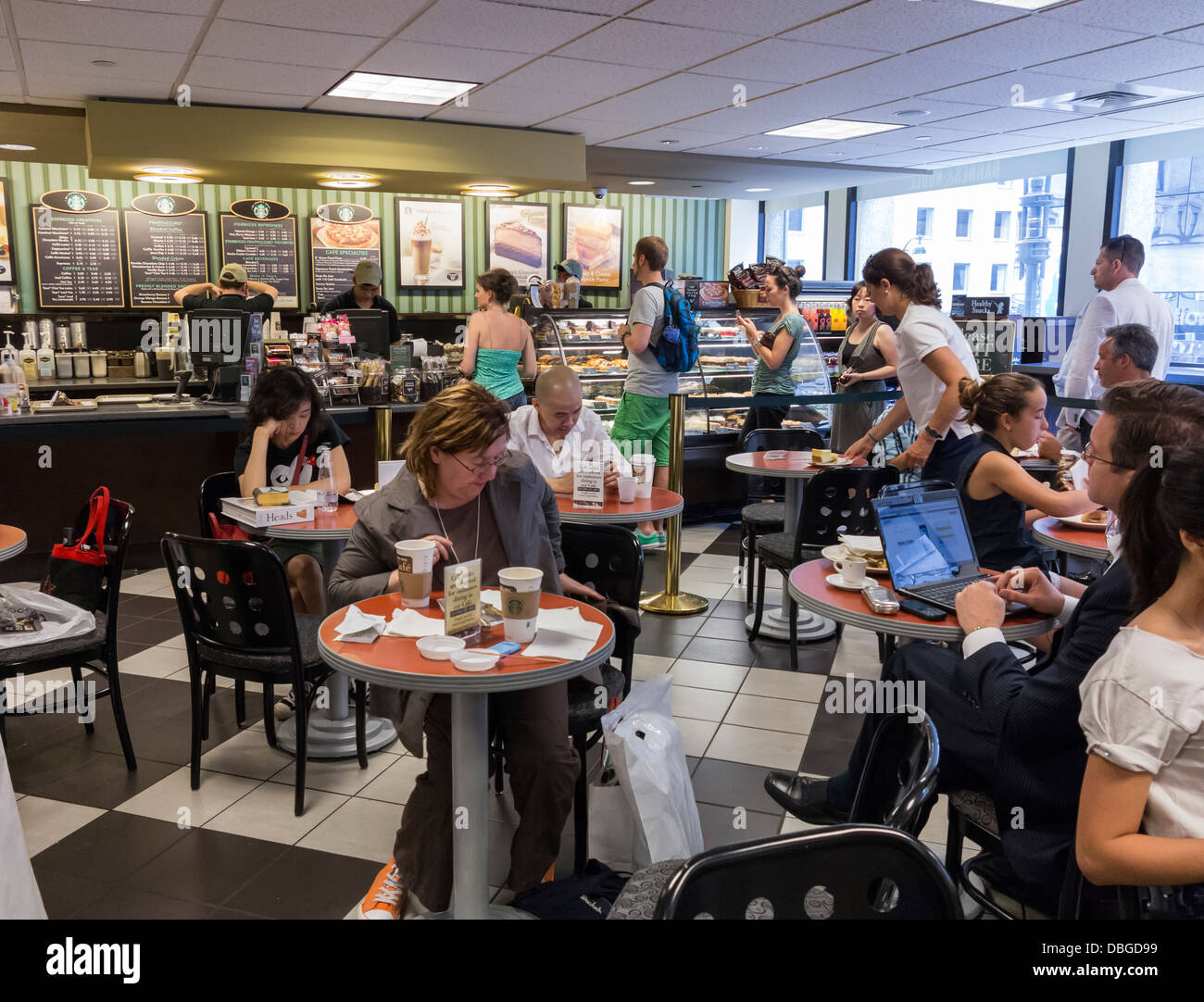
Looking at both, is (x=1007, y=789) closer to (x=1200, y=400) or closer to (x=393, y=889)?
(x=1200, y=400)

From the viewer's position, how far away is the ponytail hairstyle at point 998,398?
3.03 meters

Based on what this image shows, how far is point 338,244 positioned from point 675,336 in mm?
5280

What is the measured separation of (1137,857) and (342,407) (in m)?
5.45

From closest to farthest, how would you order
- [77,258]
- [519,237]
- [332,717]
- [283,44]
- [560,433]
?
[332,717] < [560,433] < [283,44] < [77,258] < [519,237]

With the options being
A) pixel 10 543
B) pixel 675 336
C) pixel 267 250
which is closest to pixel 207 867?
pixel 10 543

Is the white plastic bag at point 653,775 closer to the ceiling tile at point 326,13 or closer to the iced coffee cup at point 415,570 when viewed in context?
the iced coffee cup at point 415,570

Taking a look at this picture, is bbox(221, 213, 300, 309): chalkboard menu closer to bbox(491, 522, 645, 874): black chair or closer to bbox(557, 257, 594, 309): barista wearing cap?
bbox(557, 257, 594, 309): barista wearing cap

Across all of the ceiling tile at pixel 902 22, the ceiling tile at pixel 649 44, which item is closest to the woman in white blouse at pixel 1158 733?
the ceiling tile at pixel 902 22

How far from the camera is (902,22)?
4.47 meters

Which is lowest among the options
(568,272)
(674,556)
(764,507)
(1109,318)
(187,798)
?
(187,798)

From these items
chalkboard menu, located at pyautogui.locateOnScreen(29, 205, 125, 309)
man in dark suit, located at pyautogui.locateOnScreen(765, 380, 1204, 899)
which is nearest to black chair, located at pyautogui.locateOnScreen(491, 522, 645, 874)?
man in dark suit, located at pyautogui.locateOnScreen(765, 380, 1204, 899)

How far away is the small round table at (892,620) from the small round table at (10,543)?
2.54 metres

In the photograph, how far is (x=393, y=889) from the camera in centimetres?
257

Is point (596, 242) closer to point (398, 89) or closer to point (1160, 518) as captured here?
point (398, 89)
